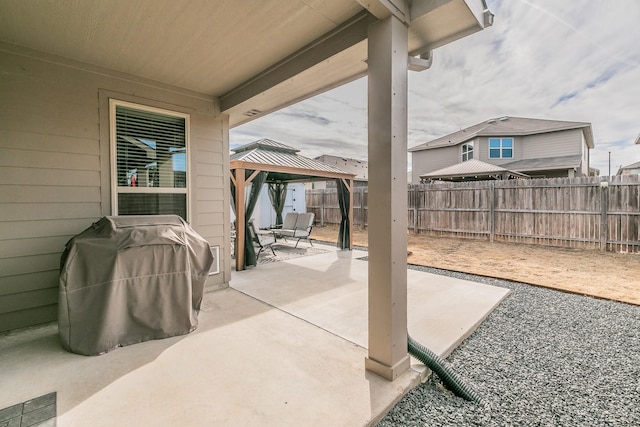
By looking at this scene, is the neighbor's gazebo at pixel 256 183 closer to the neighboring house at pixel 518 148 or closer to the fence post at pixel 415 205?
the fence post at pixel 415 205

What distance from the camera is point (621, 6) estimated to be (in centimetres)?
394

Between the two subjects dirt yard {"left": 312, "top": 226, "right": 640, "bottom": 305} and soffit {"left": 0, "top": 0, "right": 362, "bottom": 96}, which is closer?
soffit {"left": 0, "top": 0, "right": 362, "bottom": 96}

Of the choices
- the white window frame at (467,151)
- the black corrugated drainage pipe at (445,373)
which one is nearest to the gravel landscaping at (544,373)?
the black corrugated drainage pipe at (445,373)

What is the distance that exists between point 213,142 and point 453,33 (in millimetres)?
3023

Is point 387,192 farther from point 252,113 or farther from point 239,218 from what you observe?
point 239,218

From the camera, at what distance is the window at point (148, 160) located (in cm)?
308

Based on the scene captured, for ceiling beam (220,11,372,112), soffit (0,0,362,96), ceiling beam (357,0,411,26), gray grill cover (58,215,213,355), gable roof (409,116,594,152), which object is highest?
gable roof (409,116,594,152)

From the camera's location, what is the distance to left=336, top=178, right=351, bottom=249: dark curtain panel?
7184mm

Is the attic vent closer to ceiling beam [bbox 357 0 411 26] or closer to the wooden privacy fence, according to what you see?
ceiling beam [bbox 357 0 411 26]

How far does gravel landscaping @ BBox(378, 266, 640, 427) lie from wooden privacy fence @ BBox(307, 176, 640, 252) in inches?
170

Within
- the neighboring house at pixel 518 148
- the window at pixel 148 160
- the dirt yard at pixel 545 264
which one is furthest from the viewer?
the neighboring house at pixel 518 148

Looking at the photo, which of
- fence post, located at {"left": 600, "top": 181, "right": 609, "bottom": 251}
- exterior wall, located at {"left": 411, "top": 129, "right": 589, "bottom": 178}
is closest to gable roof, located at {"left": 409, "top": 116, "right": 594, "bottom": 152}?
exterior wall, located at {"left": 411, "top": 129, "right": 589, "bottom": 178}

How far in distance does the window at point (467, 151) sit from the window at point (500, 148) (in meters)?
0.85

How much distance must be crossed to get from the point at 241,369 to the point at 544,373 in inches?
86.7
